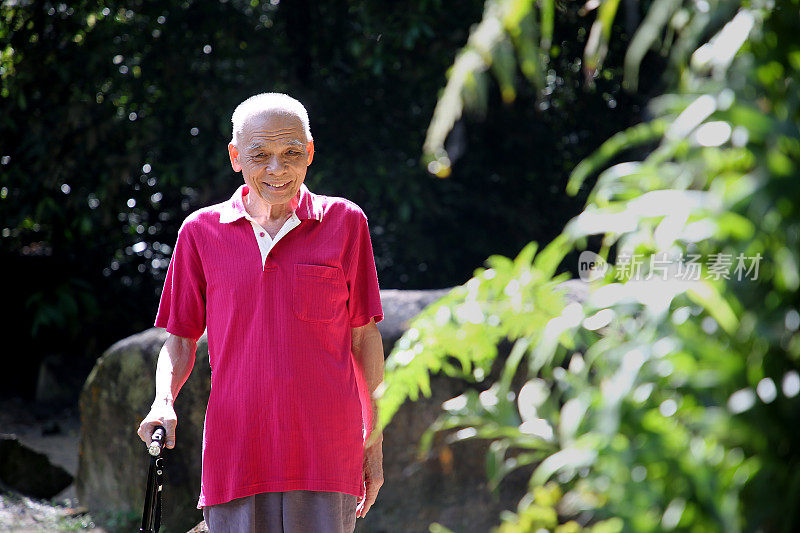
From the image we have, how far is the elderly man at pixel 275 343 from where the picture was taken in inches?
101

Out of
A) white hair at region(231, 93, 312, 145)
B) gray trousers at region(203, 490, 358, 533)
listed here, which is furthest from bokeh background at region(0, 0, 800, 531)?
white hair at region(231, 93, 312, 145)

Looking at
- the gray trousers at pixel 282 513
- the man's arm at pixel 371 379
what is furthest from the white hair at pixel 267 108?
the gray trousers at pixel 282 513

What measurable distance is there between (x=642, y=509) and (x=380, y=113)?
7.48m

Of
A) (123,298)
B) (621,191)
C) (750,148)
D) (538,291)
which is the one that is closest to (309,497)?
(538,291)

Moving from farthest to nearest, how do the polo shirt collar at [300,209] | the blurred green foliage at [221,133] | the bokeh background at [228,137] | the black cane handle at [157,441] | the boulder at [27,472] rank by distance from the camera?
the blurred green foliage at [221,133] → the bokeh background at [228,137] → the boulder at [27,472] → the polo shirt collar at [300,209] → the black cane handle at [157,441]

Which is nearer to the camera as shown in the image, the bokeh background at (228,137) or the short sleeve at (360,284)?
the short sleeve at (360,284)

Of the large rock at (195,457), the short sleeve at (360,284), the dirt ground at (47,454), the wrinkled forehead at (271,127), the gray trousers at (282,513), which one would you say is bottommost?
the dirt ground at (47,454)

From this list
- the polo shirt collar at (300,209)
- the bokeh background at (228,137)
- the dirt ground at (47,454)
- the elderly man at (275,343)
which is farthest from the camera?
the bokeh background at (228,137)

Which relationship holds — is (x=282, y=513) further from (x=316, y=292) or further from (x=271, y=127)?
(x=271, y=127)

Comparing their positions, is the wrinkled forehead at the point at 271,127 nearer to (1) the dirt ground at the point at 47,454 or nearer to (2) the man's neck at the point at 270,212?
(2) the man's neck at the point at 270,212

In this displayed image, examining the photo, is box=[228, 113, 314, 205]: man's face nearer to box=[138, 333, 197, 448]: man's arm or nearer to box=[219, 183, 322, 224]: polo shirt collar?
box=[219, 183, 322, 224]: polo shirt collar

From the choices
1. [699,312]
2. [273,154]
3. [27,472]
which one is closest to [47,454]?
[27,472]

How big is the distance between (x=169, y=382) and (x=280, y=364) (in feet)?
1.14

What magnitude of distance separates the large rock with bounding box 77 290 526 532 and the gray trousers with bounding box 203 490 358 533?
170 centimetres
